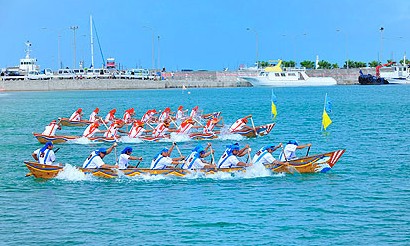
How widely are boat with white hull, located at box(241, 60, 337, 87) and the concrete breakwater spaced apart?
842 cm

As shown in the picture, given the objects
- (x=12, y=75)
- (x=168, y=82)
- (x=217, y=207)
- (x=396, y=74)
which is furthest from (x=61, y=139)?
(x=396, y=74)

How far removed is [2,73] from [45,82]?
57.1 feet

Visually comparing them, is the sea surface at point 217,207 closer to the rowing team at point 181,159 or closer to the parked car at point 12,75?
the rowing team at point 181,159

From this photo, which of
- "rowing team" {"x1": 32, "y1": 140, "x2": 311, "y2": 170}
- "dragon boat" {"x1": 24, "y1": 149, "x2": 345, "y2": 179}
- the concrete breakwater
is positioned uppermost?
"rowing team" {"x1": 32, "y1": 140, "x2": 311, "y2": 170}

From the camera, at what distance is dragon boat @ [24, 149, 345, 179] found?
29.8 m

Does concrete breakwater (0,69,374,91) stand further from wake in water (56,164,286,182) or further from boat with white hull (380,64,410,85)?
wake in water (56,164,286,182)

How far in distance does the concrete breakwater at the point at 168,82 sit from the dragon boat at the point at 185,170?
437ft

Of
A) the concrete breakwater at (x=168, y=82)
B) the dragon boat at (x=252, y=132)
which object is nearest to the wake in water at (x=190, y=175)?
the dragon boat at (x=252, y=132)

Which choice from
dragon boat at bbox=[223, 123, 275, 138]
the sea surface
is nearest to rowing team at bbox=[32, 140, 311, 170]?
the sea surface

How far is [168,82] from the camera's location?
17488 centimetres

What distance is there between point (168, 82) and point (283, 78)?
26.4 metres

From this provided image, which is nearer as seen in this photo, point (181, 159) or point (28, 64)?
point (181, 159)

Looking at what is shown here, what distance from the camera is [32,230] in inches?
893

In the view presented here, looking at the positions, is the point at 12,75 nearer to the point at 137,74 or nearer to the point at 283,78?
the point at 137,74
